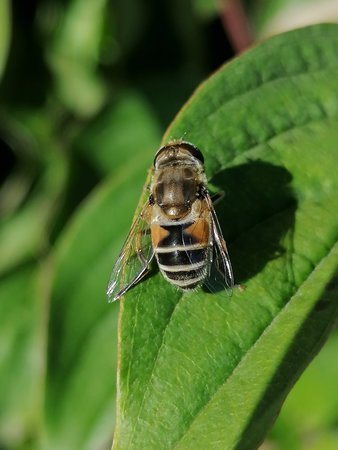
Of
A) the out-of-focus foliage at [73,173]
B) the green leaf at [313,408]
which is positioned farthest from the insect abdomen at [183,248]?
the green leaf at [313,408]

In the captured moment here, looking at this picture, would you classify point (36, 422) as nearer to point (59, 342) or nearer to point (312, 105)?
point (59, 342)

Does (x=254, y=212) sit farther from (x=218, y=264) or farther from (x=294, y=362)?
(x=294, y=362)

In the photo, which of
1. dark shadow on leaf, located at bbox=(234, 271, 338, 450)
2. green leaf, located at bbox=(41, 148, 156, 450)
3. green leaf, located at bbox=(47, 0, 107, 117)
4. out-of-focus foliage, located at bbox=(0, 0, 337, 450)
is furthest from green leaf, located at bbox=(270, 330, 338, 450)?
green leaf, located at bbox=(47, 0, 107, 117)

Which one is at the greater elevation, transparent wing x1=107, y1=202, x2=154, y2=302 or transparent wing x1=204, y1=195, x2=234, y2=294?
transparent wing x1=107, y1=202, x2=154, y2=302

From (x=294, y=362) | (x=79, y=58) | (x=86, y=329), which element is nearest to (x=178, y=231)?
(x=294, y=362)

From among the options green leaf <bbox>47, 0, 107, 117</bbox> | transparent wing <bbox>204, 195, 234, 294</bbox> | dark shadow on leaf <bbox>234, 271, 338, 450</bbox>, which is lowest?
dark shadow on leaf <bbox>234, 271, 338, 450</bbox>

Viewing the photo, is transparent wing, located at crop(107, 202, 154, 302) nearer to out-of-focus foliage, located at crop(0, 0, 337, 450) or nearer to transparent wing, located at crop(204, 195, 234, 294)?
transparent wing, located at crop(204, 195, 234, 294)

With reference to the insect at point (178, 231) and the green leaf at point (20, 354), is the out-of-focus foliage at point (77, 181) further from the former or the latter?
the insect at point (178, 231)
